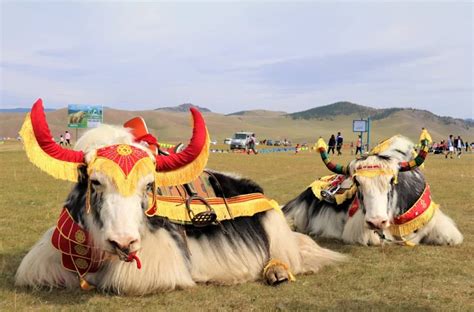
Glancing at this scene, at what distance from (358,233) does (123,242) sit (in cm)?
419

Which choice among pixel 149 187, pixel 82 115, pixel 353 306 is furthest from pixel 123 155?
pixel 82 115

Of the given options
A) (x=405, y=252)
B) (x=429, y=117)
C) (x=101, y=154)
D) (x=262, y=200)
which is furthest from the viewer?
(x=429, y=117)

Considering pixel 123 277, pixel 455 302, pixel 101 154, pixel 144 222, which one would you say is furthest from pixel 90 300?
pixel 455 302

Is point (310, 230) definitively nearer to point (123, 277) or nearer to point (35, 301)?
point (123, 277)

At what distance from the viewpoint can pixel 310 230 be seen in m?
7.91

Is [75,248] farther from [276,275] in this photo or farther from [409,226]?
[409,226]

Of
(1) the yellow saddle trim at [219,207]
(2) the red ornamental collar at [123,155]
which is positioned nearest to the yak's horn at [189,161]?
(2) the red ornamental collar at [123,155]

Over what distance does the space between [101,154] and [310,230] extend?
464 centimetres

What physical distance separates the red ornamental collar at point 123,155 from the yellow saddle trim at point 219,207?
29.1 inches

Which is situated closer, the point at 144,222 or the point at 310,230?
the point at 144,222

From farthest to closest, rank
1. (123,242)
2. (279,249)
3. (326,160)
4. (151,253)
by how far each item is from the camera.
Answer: (326,160) → (279,249) → (151,253) → (123,242)

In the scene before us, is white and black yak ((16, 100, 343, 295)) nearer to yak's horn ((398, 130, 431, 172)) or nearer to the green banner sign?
yak's horn ((398, 130, 431, 172))

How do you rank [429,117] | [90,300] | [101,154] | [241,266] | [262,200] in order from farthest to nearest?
[429,117] → [262,200] → [241,266] → [90,300] → [101,154]

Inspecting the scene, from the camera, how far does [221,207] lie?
5281mm
